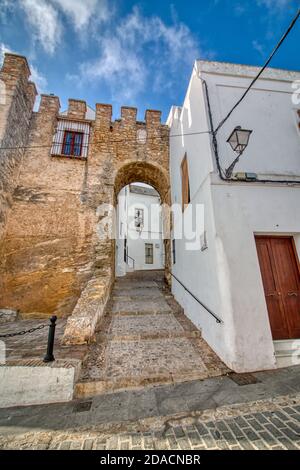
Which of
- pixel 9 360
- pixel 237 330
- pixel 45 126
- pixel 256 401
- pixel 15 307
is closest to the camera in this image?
pixel 256 401

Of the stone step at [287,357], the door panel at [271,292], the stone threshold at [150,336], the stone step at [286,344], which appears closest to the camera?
the stone step at [287,357]

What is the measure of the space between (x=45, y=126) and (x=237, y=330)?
8963 millimetres

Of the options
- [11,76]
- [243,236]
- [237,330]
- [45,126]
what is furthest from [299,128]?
[11,76]

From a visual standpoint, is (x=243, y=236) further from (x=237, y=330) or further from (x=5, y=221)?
(x=5, y=221)

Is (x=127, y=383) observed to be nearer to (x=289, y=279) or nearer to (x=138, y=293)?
(x=289, y=279)

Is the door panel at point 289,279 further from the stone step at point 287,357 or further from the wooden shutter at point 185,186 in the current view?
the wooden shutter at point 185,186

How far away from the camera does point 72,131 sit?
7320mm

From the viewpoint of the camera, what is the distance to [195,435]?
1782mm

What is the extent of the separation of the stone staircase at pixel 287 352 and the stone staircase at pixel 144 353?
38.8 inches

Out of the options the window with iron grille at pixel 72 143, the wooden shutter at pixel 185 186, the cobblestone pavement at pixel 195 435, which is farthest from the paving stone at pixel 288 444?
the window with iron grille at pixel 72 143

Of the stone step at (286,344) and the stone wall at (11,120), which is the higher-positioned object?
the stone wall at (11,120)

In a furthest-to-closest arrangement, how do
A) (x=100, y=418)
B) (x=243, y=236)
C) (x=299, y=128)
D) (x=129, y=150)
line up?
(x=129, y=150) → (x=299, y=128) → (x=243, y=236) → (x=100, y=418)

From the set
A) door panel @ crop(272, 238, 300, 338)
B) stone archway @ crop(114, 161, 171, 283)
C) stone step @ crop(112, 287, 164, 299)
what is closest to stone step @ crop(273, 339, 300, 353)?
door panel @ crop(272, 238, 300, 338)

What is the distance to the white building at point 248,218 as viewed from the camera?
3018mm
